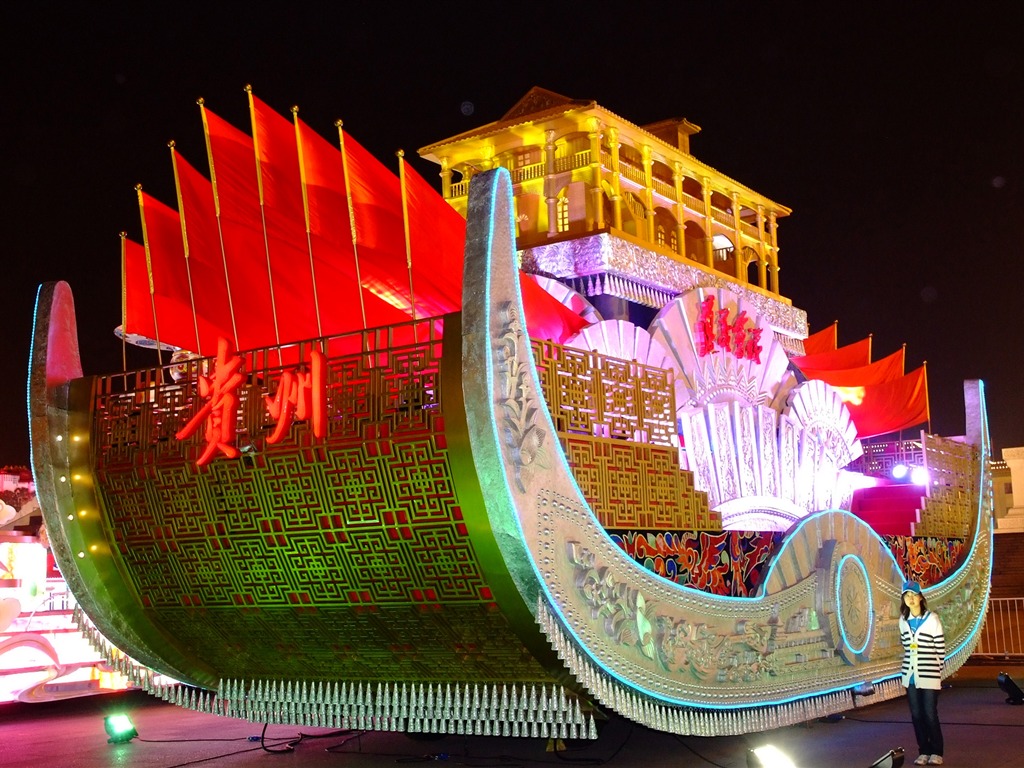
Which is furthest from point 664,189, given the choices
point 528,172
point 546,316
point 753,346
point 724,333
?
point 546,316

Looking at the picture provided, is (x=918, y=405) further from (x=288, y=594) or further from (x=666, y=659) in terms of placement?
(x=288, y=594)

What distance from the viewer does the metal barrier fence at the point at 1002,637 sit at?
11469 millimetres

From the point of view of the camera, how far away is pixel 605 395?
563 centimetres

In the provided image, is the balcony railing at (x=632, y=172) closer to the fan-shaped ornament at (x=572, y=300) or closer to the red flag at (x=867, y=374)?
the fan-shaped ornament at (x=572, y=300)

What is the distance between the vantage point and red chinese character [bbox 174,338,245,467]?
18.1 ft

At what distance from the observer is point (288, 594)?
5805 millimetres

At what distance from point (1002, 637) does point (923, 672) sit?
23.3ft

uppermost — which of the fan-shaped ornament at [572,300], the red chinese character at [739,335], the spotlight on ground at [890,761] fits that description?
the fan-shaped ornament at [572,300]

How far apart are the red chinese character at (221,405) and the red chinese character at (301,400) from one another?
214 mm

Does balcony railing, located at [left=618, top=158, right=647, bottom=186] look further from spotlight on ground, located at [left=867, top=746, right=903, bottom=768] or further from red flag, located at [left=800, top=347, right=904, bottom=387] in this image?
spotlight on ground, located at [left=867, top=746, right=903, bottom=768]

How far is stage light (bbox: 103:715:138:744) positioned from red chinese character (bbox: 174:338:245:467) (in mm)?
2926

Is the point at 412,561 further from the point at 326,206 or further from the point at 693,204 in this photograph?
the point at 693,204

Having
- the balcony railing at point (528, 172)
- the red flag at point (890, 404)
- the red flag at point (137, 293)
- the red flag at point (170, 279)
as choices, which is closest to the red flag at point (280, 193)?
the red flag at point (170, 279)

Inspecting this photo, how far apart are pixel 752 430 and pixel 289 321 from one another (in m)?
3.67
